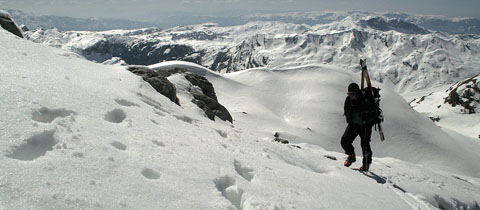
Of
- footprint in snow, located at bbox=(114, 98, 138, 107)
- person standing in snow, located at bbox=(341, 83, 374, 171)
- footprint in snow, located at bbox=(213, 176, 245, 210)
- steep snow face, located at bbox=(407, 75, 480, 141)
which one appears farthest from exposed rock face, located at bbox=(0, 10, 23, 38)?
steep snow face, located at bbox=(407, 75, 480, 141)

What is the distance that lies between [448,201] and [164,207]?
12.1 metres

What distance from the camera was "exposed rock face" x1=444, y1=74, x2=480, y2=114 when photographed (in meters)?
140

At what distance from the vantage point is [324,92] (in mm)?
34500

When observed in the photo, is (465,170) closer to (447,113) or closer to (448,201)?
(448,201)

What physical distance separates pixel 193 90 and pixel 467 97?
612ft

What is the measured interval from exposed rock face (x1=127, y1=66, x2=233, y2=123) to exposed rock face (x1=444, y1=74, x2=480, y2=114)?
554 ft

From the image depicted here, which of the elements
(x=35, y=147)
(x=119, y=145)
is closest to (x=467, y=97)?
(x=119, y=145)

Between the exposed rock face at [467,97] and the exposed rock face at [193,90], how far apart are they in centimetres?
16881

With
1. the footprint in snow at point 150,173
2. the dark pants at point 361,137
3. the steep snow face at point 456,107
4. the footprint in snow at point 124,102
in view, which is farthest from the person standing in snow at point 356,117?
the steep snow face at point 456,107

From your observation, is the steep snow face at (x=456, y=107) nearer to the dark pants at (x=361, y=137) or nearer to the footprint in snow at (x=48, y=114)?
the dark pants at (x=361, y=137)

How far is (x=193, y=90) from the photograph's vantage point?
18.8m

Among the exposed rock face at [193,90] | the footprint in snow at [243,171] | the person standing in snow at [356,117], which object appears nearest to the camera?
the footprint in snow at [243,171]

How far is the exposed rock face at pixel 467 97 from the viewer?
140 metres

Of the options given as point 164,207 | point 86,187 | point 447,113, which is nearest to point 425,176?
point 164,207
